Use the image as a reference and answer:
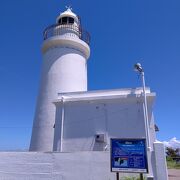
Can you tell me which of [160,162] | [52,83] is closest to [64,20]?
[52,83]

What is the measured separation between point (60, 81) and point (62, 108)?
369 centimetres

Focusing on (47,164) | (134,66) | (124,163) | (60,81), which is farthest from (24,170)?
(60,81)

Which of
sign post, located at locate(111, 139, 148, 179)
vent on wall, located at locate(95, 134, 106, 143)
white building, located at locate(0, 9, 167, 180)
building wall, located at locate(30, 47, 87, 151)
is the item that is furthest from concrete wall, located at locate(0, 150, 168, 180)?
building wall, located at locate(30, 47, 87, 151)

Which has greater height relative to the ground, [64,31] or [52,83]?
[64,31]

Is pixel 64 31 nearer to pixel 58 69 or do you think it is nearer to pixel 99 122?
pixel 58 69

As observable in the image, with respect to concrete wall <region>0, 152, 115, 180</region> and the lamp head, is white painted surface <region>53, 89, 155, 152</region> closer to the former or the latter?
the lamp head

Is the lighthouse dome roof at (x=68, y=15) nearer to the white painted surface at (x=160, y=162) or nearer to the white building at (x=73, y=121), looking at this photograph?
the white building at (x=73, y=121)

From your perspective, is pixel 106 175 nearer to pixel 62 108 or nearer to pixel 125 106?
pixel 125 106

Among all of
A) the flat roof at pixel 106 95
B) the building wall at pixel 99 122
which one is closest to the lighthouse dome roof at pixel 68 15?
the flat roof at pixel 106 95

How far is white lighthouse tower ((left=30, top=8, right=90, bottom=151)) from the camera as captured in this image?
53.3 ft

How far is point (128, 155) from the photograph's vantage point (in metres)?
8.70

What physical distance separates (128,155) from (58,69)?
11.0m

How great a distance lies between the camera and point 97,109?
545 inches

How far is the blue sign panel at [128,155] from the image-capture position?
849 cm
